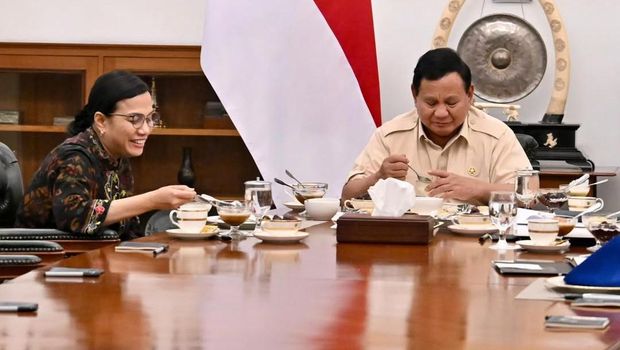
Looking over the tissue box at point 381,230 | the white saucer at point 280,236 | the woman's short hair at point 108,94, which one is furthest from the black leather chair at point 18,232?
the tissue box at point 381,230

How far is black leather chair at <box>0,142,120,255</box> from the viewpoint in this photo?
2.86 meters

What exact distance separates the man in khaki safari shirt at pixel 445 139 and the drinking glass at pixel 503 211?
1.13m

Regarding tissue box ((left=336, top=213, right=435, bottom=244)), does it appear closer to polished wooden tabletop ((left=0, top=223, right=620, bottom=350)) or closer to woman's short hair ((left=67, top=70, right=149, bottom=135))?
polished wooden tabletop ((left=0, top=223, right=620, bottom=350))

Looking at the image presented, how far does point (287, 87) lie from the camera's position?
5.29m

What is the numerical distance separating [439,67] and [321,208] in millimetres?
902

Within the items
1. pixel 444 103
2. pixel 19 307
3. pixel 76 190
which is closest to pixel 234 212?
pixel 76 190

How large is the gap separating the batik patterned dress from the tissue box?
31.4 inches

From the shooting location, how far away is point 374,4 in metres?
5.64

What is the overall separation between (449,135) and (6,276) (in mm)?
1891

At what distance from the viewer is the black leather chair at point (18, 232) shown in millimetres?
2859

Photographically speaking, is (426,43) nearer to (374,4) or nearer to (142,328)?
(374,4)

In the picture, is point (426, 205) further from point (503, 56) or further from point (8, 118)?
point (8, 118)

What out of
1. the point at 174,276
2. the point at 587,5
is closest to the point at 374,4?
the point at 587,5

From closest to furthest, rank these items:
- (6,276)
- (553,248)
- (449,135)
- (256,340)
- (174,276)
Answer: (256,340)
(174,276)
(553,248)
(6,276)
(449,135)
